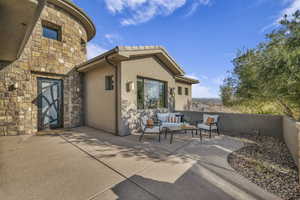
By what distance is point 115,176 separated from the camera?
101 inches

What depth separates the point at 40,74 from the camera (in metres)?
6.27

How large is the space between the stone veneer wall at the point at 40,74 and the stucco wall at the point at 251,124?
7812 mm

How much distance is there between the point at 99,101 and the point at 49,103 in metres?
2.43

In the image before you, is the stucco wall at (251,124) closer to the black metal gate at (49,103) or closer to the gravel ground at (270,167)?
the gravel ground at (270,167)

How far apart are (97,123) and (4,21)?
480 centimetres

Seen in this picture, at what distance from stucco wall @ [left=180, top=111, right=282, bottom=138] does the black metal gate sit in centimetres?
835

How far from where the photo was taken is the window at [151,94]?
6.38 metres

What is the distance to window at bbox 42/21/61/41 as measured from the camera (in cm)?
656

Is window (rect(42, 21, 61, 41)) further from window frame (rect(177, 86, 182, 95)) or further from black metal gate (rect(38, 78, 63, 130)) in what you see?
window frame (rect(177, 86, 182, 95))

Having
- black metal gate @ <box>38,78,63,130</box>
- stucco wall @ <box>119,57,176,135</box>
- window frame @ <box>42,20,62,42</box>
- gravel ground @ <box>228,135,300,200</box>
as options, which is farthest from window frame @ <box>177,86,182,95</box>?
window frame @ <box>42,20,62,42</box>

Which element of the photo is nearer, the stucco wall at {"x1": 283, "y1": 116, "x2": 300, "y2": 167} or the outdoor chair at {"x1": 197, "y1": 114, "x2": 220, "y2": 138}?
the stucco wall at {"x1": 283, "y1": 116, "x2": 300, "y2": 167}

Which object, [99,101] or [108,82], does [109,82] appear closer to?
[108,82]

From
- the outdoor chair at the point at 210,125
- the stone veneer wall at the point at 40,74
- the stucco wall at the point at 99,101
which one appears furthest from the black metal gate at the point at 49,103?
the outdoor chair at the point at 210,125

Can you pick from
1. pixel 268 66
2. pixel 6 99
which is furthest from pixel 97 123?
pixel 268 66
